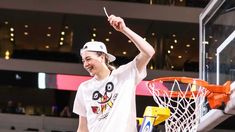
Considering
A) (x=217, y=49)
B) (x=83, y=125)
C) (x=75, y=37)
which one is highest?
(x=75, y=37)

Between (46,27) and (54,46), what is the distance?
65 cm

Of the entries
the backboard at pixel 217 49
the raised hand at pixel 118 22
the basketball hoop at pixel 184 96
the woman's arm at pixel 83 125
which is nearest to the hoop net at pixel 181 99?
the basketball hoop at pixel 184 96

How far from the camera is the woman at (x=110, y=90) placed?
300 centimetres

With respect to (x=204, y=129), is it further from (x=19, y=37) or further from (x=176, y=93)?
(x=19, y=37)

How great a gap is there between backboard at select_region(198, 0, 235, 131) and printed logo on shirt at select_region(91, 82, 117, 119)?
167 centimetres

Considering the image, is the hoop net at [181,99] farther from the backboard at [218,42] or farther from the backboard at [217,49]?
the backboard at [218,42]

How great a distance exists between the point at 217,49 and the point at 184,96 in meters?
1.30

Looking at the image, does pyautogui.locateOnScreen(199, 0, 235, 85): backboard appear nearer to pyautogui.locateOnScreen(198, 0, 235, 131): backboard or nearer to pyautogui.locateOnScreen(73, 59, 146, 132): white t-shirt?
pyautogui.locateOnScreen(198, 0, 235, 131): backboard

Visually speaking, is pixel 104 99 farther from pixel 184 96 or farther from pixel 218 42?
pixel 218 42

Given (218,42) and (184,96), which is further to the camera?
(218,42)

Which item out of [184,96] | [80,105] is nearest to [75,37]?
[184,96]

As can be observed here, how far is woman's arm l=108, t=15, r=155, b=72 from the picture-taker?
9.28ft

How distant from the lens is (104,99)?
311 centimetres

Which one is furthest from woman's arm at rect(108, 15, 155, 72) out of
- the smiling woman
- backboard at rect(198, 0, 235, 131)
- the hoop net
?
the smiling woman
